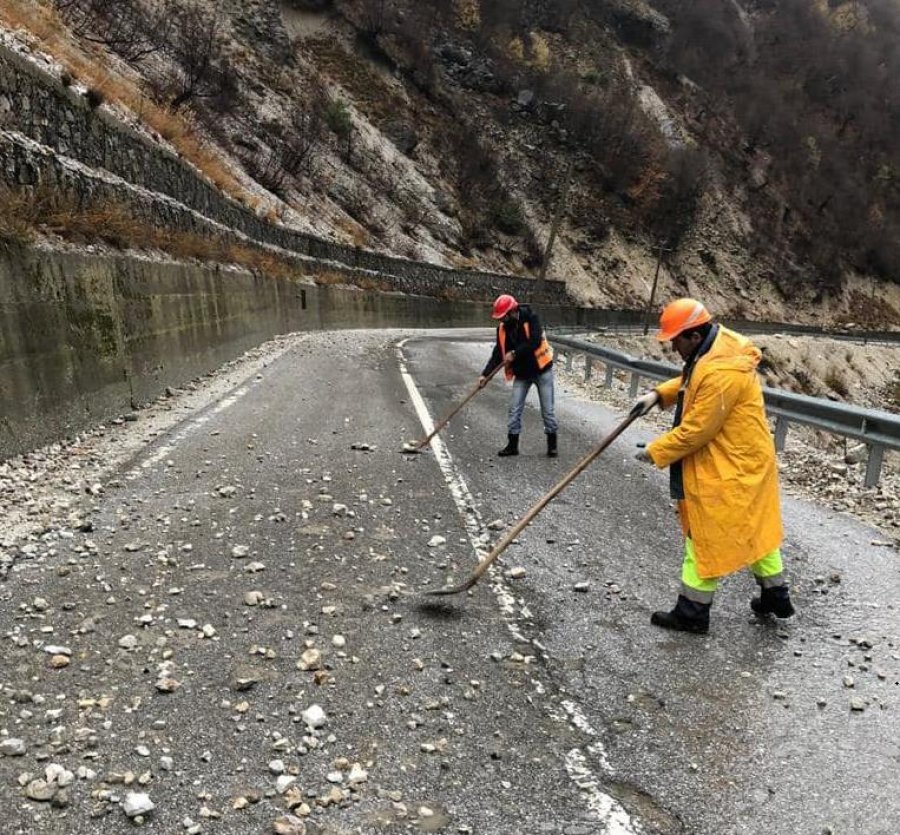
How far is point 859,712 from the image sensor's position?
3.40 metres

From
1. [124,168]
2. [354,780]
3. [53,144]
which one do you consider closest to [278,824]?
[354,780]

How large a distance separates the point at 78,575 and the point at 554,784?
3236mm

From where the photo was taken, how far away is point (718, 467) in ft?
13.5

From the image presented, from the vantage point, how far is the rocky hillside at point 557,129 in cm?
3481

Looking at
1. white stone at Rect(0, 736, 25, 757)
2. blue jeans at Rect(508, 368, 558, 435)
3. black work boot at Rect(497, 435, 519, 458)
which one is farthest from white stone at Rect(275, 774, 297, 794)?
blue jeans at Rect(508, 368, 558, 435)

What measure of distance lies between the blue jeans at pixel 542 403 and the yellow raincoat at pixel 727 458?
426cm

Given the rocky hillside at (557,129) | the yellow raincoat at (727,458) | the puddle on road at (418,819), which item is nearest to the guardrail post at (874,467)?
the yellow raincoat at (727,458)

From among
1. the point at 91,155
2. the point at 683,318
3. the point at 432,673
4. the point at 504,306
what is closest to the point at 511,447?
the point at 504,306

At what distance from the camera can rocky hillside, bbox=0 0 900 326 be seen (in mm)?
34812

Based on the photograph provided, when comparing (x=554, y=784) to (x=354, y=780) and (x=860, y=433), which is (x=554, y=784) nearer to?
(x=354, y=780)

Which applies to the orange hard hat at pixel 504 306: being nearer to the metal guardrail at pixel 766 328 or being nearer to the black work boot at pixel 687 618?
the black work boot at pixel 687 618

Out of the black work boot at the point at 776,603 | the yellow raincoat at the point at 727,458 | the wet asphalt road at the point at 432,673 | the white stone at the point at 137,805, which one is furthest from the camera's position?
the black work boot at the point at 776,603

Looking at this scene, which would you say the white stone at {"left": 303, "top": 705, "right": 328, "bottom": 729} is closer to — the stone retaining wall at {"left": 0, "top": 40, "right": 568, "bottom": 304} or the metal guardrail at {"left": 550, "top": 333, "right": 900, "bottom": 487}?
the metal guardrail at {"left": 550, "top": 333, "right": 900, "bottom": 487}

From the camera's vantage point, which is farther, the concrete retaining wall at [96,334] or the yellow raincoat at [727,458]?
the concrete retaining wall at [96,334]
